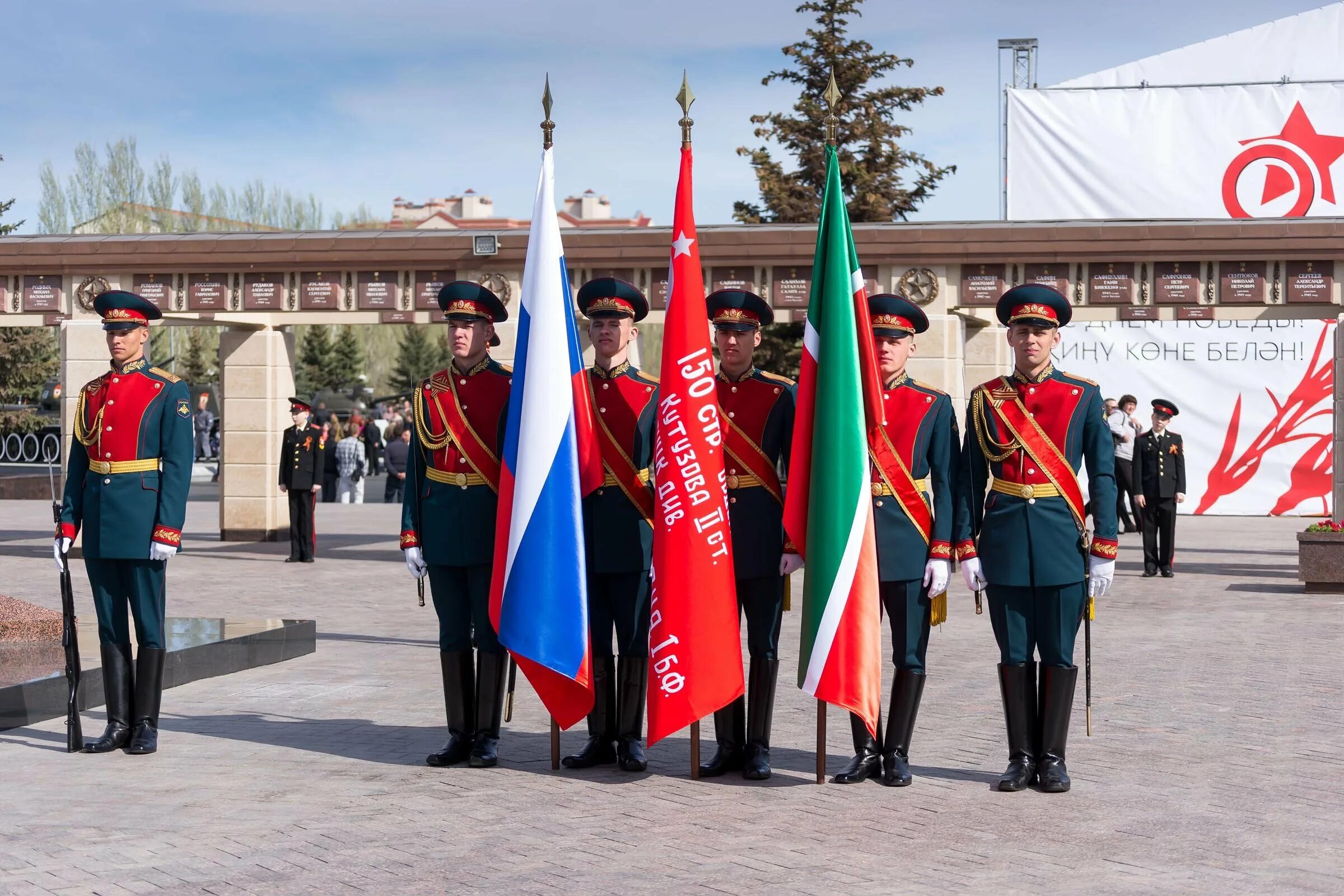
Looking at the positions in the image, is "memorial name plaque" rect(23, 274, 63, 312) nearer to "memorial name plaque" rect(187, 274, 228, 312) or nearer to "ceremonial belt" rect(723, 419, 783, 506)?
"memorial name plaque" rect(187, 274, 228, 312)

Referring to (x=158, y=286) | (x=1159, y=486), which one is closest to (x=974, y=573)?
(x=1159, y=486)

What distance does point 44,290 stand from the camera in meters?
18.1

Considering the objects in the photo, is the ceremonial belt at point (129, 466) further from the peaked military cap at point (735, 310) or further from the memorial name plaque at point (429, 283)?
the memorial name plaque at point (429, 283)

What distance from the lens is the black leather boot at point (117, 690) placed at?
23.5 ft

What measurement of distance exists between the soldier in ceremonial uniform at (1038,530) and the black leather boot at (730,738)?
1078 millimetres

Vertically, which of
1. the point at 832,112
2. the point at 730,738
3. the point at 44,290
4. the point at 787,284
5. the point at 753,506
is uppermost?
the point at 787,284

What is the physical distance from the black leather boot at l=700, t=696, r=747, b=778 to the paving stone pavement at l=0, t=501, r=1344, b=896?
0.55 feet

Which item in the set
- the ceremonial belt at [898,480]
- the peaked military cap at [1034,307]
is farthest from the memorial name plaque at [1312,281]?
the ceremonial belt at [898,480]

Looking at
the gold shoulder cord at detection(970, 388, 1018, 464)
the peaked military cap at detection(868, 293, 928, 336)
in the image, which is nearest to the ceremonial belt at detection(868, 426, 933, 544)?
the gold shoulder cord at detection(970, 388, 1018, 464)

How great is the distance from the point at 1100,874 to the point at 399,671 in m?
5.59

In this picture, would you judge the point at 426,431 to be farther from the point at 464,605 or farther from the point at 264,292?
the point at 264,292

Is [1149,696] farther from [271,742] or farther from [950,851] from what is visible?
[271,742]

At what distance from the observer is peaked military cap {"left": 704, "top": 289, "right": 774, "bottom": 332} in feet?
21.7

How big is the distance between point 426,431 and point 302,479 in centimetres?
1031
